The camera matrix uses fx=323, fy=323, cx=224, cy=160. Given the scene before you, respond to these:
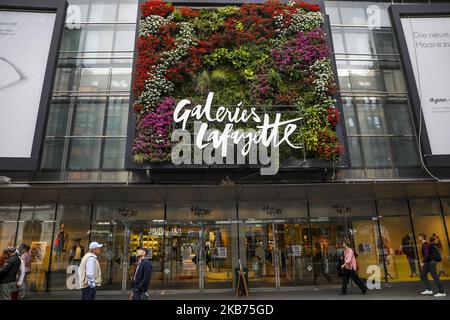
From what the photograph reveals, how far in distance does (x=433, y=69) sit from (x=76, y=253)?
18149mm

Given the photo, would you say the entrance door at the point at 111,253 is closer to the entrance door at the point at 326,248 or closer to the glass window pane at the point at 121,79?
the glass window pane at the point at 121,79

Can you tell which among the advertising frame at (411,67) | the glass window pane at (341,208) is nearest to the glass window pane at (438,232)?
the glass window pane at (341,208)

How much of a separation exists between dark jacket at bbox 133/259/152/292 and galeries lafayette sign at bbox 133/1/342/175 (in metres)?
5.44

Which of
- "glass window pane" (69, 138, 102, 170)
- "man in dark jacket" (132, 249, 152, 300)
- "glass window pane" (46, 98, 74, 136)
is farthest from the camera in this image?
"glass window pane" (46, 98, 74, 136)

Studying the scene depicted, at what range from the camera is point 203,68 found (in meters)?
14.4

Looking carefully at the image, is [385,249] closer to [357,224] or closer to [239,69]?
[357,224]

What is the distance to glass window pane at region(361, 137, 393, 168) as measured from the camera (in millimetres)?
14609

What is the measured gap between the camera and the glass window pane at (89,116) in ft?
47.4

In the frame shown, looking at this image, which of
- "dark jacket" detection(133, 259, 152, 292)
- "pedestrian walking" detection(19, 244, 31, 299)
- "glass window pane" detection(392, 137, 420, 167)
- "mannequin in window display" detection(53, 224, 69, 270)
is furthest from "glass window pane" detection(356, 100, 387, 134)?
"pedestrian walking" detection(19, 244, 31, 299)

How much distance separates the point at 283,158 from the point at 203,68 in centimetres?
542

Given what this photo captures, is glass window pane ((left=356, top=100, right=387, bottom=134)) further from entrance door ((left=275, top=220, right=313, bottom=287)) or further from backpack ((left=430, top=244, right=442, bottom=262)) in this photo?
backpack ((left=430, top=244, right=442, bottom=262))

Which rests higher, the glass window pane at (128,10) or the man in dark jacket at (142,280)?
the glass window pane at (128,10)

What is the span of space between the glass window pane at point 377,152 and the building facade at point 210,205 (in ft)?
0.16
